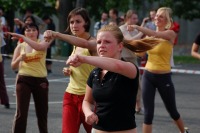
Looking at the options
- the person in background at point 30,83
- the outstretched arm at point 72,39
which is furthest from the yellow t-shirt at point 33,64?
the outstretched arm at point 72,39

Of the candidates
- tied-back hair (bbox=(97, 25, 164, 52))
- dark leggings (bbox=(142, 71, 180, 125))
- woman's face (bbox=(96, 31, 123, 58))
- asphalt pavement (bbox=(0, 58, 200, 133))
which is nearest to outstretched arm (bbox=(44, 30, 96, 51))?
tied-back hair (bbox=(97, 25, 164, 52))

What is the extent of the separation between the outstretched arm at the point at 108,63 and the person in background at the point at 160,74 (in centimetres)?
353

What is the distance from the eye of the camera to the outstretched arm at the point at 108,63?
14.3 feet

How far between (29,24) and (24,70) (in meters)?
0.69

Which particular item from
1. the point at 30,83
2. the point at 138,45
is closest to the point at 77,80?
the point at 138,45

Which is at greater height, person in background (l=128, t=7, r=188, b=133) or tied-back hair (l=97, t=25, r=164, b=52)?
tied-back hair (l=97, t=25, r=164, b=52)

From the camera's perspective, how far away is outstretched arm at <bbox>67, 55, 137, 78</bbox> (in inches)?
172

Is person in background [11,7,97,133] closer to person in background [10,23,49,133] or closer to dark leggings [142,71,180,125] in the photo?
person in background [10,23,49,133]

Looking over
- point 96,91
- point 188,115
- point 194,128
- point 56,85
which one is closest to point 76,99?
point 96,91

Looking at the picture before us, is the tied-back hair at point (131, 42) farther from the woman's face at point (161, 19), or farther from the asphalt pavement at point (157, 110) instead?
the asphalt pavement at point (157, 110)

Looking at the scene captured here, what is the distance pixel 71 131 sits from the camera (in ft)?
20.8

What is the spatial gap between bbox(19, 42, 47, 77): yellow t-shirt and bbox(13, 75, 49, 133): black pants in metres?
0.09

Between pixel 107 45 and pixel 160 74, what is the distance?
3.83m

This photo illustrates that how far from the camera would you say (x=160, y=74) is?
8570 mm
